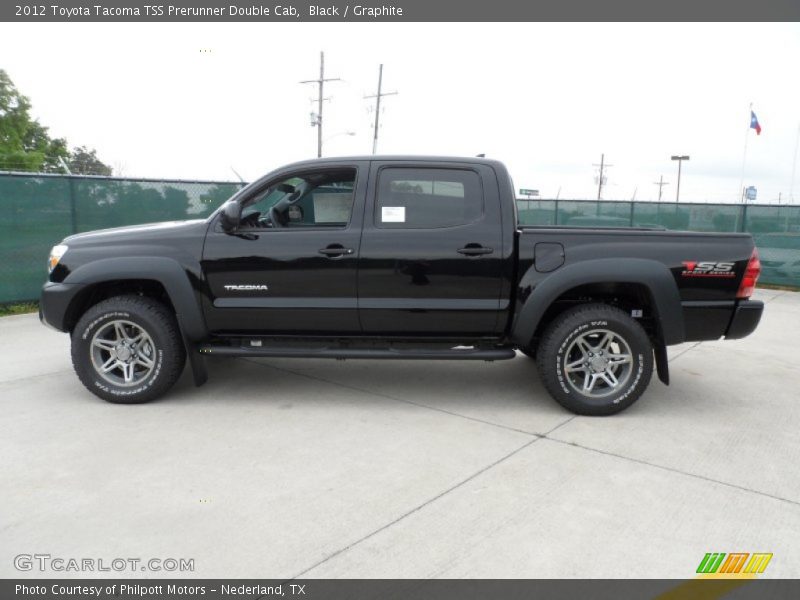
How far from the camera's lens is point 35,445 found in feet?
12.2

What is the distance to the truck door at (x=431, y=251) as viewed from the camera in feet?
14.2

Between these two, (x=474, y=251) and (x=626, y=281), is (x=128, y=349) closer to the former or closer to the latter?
(x=474, y=251)

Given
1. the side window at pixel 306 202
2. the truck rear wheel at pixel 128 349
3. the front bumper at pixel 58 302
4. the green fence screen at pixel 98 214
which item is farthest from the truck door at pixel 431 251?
the green fence screen at pixel 98 214

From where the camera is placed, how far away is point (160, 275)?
4.35 m

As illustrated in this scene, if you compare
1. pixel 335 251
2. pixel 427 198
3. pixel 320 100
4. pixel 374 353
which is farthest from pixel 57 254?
pixel 320 100

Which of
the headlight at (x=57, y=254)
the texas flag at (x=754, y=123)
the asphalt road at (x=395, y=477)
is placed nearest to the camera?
the asphalt road at (x=395, y=477)

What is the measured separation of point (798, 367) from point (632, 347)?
2.82m

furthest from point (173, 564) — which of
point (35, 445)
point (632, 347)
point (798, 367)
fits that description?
point (798, 367)

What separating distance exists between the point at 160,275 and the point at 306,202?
1.25 m

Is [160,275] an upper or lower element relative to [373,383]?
upper

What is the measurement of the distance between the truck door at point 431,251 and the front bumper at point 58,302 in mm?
2138

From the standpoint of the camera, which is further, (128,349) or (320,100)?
(320,100)

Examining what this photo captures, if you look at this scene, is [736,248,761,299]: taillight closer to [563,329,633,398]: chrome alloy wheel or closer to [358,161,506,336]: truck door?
[563,329,633,398]: chrome alloy wheel

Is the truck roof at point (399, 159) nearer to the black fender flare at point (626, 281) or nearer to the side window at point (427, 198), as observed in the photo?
the side window at point (427, 198)
